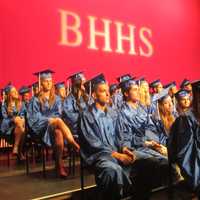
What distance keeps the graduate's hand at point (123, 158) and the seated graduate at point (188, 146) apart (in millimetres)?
495

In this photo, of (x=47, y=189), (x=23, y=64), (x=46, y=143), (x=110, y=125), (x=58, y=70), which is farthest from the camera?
(x=58, y=70)

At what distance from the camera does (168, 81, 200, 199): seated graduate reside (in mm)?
2876

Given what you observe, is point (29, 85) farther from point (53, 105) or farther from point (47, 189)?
point (47, 189)

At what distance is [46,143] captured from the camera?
4301 mm

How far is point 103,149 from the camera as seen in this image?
3232mm

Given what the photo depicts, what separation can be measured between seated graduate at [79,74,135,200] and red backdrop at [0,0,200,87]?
68.7 inches

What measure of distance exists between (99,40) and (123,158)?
288cm

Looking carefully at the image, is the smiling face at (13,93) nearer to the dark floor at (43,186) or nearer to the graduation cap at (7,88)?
the graduation cap at (7,88)

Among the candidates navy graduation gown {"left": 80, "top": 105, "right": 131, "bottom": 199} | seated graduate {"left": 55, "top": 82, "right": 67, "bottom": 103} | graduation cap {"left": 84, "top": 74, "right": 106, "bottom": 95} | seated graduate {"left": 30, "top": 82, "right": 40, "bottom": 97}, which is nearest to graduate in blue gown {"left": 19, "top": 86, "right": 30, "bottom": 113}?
seated graduate {"left": 30, "top": 82, "right": 40, "bottom": 97}

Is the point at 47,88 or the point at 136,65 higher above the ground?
the point at 136,65

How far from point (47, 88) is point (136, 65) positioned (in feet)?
7.91

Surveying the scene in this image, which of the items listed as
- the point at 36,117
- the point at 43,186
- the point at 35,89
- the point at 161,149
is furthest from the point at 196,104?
the point at 35,89

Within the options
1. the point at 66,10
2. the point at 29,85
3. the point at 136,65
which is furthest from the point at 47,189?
the point at 136,65

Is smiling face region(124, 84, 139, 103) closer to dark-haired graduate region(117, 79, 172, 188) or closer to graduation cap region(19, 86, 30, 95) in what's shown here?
dark-haired graduate region(117, 79, 172, 188)
